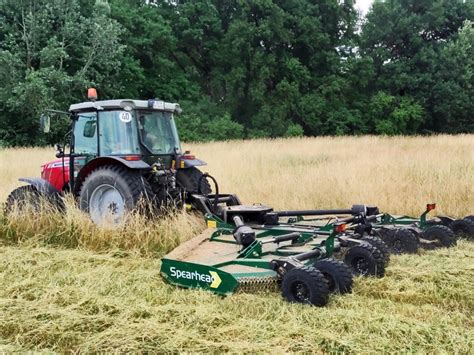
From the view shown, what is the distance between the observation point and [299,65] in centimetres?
2736

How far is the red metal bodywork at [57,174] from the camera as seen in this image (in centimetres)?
694

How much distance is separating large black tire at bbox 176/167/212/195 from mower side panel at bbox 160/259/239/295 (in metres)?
2.30

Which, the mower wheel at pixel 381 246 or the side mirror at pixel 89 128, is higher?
the side mirror at pixel 89 128

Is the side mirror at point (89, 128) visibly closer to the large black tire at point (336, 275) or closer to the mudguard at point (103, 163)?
the mudguard at point (103, 163)

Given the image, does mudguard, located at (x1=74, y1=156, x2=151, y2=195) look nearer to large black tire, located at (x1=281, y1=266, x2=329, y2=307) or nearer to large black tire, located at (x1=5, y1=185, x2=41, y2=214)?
large black tire, located at (x1=5, y1=185, x2=41, y2=214)

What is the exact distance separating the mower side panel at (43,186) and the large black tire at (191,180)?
160 cm

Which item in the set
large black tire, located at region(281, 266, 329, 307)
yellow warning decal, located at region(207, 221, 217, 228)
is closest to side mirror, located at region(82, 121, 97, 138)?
yellow warning decal, located at region(207, 221, 217, 228)

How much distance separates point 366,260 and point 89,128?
3891 millimetres

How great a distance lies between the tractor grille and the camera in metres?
4.00

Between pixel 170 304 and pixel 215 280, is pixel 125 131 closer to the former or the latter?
pixel 215 280

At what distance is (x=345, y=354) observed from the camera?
3.06 meters

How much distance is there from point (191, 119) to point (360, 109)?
9.81m

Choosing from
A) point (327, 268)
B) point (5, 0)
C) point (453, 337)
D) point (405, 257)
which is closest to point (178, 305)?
point (327, 268)

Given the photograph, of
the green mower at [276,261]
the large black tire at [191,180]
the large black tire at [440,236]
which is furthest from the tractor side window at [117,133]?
the large black tire at [440,236]
